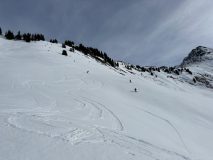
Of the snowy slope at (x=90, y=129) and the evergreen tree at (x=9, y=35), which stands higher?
the evergreen tree at (x=9, y=35)

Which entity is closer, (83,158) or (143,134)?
(83,158)

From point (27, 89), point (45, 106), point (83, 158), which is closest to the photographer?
point (83, 158)

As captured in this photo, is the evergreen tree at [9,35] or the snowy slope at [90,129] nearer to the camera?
the snowy slope at [90,129]

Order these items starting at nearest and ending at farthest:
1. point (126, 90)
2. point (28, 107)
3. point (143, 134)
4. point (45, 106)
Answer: point (143, 134)
point (28, 107)
point (45, 106)
point (126, 90)

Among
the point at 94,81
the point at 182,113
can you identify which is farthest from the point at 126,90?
the point at 182,113

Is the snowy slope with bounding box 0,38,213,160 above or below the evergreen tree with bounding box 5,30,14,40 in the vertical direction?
below

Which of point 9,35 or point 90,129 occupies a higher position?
point 9,35

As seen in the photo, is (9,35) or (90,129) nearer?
(90,129)

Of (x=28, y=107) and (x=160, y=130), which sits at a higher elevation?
(x=28, y=107)

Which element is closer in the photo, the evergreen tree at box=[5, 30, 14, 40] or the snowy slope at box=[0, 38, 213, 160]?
the snowy slope at box=[0, 38, 213, 160]

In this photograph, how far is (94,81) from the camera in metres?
33.2

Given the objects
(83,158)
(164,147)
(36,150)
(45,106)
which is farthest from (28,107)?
(164,147)

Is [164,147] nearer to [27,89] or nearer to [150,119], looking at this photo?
[150,119]

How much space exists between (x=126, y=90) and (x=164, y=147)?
1815 centimetres
